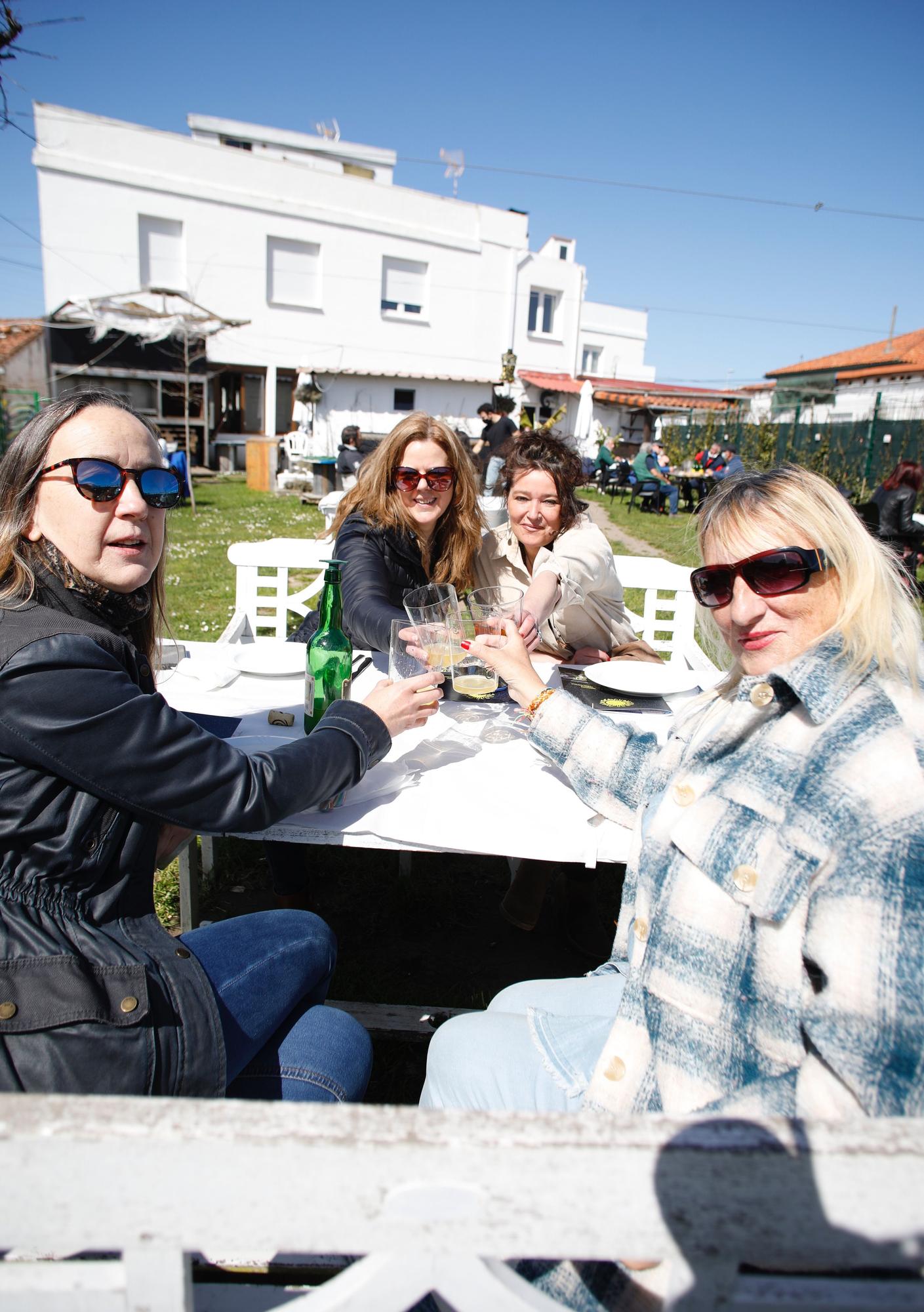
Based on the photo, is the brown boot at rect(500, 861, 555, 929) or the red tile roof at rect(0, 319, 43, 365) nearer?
the brown boot at rect(500, 861, 555, 929)

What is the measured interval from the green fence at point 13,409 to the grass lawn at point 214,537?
2.92m

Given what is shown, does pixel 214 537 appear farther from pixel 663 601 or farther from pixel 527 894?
pixel 527 894

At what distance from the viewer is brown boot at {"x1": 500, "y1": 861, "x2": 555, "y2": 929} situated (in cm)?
305

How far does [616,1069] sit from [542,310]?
111 ft

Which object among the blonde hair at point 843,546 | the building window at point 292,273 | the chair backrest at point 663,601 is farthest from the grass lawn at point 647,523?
the building window at point 292,273

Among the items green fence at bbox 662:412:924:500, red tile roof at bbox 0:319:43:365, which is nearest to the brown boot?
green fence at bbox 662:412:924:500

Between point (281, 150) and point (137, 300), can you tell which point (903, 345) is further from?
point (137, 300)

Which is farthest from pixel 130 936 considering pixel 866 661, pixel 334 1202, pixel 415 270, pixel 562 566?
pixel 415 270

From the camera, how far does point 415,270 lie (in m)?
27.8

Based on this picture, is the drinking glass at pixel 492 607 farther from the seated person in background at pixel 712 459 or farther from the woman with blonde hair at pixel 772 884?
the seated person in background at pixel 712 459

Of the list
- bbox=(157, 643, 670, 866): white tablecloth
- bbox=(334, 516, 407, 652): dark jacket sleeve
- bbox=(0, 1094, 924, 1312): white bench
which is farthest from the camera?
bbox=(334, 516, 407, 652): dark jacket sleeve

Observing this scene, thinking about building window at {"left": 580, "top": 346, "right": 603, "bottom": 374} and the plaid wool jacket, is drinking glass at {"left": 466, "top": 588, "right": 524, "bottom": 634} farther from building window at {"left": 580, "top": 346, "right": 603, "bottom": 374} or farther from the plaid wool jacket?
building window at {"left": 580, "top": 346, "right": 603, "bottom": 374}

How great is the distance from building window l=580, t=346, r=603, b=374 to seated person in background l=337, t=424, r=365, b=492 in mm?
28311

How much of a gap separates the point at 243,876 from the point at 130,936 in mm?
2334
